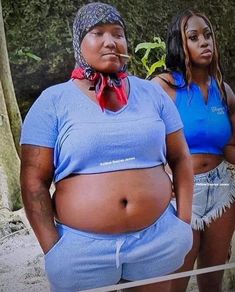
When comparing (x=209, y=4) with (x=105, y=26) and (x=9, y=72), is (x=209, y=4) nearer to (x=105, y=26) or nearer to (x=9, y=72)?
(x=9, y=72)

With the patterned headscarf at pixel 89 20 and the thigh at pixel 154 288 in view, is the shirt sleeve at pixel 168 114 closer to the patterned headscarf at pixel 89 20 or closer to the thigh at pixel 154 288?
the patterned headscarf at pixel 89 20

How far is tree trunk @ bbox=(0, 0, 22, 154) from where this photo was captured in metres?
1.79

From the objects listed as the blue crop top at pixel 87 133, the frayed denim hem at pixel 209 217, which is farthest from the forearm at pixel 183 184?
the frayed denim hem at pixel 209 217

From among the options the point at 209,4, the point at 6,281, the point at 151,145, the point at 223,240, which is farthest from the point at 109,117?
the point at 209,4

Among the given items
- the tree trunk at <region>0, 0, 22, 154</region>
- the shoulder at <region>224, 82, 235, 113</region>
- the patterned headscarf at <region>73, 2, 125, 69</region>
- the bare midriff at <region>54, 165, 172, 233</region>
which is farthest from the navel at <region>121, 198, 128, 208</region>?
the tree trunk at <region>0, 0, 22, 154</region>

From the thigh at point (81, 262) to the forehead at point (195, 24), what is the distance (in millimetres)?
565

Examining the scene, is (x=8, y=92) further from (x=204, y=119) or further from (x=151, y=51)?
(x=204, y=119)

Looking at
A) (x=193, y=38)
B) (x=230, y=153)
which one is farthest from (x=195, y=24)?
(x=230, y=153)

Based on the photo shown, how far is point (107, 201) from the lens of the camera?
96 cm

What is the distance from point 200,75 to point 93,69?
390 millimetres

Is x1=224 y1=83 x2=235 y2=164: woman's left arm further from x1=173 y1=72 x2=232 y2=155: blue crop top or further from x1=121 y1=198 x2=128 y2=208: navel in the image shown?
x1=121 y1=198 x2=128 y2=208: navel

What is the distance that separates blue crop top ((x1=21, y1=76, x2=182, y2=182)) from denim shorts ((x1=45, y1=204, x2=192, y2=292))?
12 centimetres

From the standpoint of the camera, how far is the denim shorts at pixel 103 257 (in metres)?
0.95

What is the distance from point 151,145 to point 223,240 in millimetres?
470
